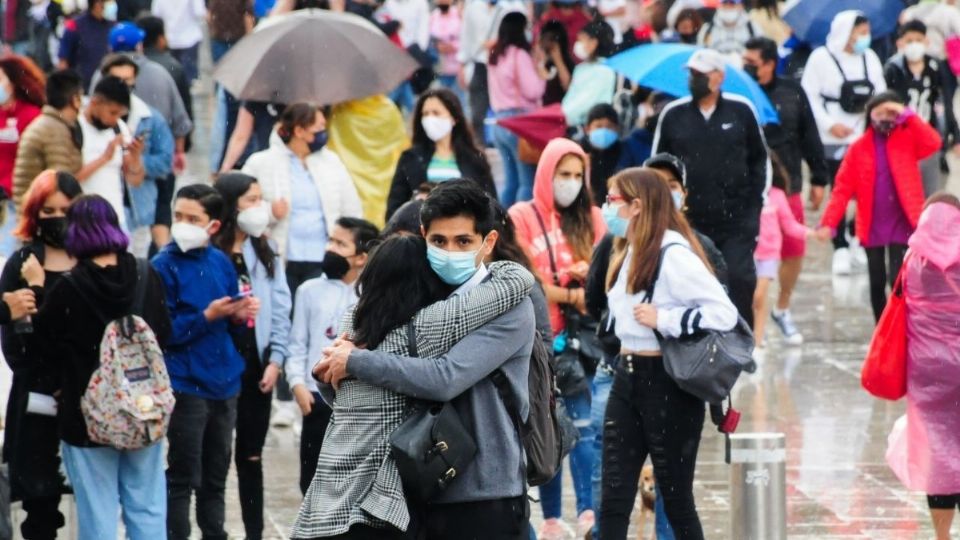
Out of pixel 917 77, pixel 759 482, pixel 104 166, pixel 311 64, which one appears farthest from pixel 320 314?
pixel 917 77

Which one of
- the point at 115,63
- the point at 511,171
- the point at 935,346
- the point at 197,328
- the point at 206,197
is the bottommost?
the point at 511,171

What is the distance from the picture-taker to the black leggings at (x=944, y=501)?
29.8ft

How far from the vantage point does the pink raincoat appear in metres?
8.98

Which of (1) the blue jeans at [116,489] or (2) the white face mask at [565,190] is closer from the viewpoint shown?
(1) the blue jeans at [116,489]

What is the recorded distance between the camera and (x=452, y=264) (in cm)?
614

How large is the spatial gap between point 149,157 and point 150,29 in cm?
257

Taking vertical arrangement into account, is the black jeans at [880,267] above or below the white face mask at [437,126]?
below

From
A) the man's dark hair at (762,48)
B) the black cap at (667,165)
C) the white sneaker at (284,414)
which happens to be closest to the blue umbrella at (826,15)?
the man's dark hair at (762,48)

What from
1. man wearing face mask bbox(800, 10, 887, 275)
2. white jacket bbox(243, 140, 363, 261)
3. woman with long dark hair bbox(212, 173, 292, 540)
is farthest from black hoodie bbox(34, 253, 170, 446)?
man wearing face mask bbox(800, 10, 887, 275)

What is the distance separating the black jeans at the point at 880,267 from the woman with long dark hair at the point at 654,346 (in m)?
5.89

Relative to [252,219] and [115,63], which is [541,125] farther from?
[252,219]

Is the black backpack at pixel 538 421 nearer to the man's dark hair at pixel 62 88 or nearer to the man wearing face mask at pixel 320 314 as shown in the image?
the man wearing face mask at pixel 320 314

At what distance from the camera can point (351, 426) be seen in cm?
605

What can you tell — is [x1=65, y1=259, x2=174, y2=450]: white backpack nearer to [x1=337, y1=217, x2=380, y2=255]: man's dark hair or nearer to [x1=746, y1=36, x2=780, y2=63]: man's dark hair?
[x1=337, y1=217, x2=380, y2=255]: man's dark hair
